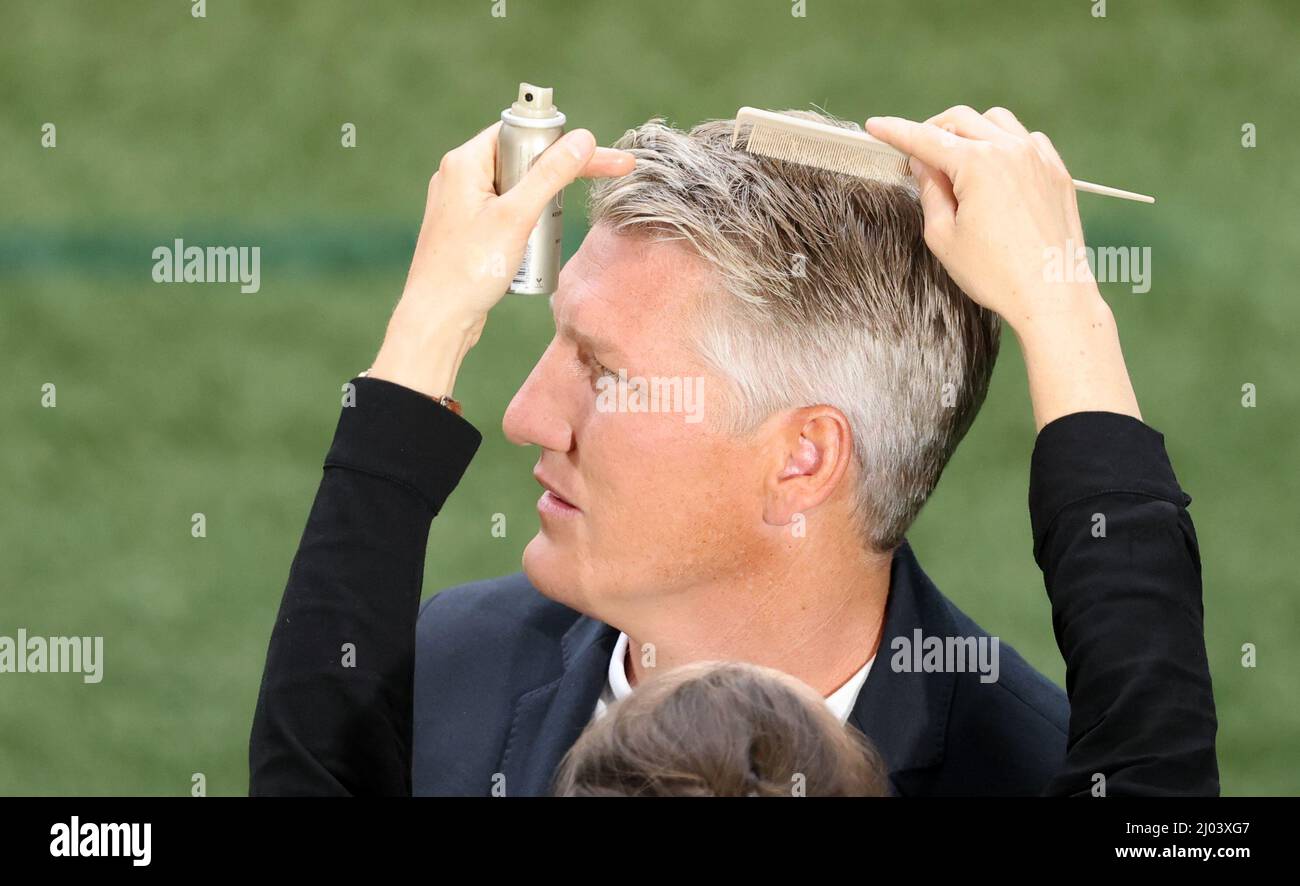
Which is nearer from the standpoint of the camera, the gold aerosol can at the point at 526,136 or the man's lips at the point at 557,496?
the gold aerosol can at the point at 526,136

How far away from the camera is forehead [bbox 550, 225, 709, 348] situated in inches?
98.6

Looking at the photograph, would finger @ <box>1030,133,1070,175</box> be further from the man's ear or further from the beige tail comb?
the man's ear

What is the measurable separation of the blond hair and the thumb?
15.4 inches

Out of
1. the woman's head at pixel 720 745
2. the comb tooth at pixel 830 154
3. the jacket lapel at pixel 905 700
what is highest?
the comb tooth at pixel 830 154

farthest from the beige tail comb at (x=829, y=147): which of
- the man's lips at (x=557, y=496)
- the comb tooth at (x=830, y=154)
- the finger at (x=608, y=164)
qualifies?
the man's lips at (x=557, y=496)

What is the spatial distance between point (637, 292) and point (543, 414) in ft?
0.72

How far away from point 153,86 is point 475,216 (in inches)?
168

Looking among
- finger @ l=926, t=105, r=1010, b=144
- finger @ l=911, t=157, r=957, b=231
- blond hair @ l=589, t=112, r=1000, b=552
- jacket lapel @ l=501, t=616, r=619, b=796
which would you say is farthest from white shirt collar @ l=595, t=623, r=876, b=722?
finger @ l=926, t=105, r=1010, b=144

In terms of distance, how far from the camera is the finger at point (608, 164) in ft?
7.29

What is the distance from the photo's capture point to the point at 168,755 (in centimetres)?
443

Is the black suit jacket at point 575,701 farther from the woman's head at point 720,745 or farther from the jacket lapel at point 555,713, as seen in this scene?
the woman's head at point 720,745

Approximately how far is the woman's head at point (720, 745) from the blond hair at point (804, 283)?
0.75m

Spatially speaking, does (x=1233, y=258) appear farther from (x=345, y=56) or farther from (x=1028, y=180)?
(x=1028, y=180)

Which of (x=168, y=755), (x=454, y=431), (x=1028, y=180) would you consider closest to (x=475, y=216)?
(x=454, y=431)
